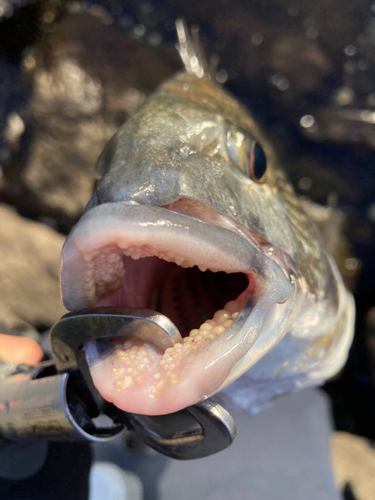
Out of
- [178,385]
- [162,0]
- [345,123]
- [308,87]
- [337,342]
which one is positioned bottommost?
[337,342]

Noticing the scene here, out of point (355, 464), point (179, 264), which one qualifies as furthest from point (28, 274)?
point (355, 464)

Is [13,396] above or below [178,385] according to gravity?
below

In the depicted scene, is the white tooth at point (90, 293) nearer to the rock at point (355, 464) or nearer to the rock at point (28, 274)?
the rock at point (28, 274)

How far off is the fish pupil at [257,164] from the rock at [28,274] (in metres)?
0.91

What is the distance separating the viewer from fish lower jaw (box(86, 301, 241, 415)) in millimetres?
543

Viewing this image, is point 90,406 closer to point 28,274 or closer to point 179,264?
point 179,264

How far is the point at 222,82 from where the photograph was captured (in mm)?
2238

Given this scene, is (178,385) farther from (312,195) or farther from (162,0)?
(162,0)

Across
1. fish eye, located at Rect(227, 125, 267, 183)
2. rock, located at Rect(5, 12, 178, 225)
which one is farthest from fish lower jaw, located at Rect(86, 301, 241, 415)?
rock, located at Rect(5, 12, 178, 225)

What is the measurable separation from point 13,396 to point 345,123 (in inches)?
83.8

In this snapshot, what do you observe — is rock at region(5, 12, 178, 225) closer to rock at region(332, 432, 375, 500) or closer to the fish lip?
the fish lip

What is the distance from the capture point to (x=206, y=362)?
54 centimetres

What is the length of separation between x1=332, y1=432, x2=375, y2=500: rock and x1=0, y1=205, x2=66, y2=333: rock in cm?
117

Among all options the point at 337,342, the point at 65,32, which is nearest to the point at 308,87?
the point at 65,32
